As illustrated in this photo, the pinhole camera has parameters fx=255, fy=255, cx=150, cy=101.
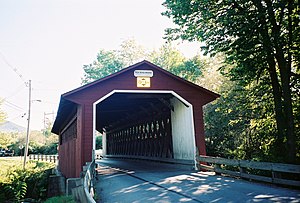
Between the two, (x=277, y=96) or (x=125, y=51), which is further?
(x=125, y=51)

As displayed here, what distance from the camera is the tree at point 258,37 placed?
24.5 ft

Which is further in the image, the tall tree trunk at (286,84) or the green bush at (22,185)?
the green bush at (22,185)

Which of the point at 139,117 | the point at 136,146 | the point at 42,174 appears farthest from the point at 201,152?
the point at 42,174

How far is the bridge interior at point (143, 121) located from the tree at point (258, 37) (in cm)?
296

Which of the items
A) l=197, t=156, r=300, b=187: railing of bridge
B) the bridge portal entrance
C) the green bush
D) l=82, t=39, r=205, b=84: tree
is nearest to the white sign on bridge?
the bridge portal entrance

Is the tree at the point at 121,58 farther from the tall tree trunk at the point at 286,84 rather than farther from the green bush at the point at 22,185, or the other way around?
the tall tree trunk at the point at 286,84

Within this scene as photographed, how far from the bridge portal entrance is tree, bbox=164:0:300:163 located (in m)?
2.60

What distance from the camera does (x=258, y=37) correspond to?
7727 millimetres

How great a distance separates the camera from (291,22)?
310 inches

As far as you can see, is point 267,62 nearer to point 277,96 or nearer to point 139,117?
point 277,96

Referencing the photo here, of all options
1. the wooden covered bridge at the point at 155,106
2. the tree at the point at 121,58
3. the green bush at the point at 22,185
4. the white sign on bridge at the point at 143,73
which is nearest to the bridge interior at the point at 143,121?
the wooden covered bridge at the point at 155,106

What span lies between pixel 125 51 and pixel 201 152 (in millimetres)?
30442

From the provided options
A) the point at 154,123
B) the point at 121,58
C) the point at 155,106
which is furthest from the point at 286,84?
the point at 121,58

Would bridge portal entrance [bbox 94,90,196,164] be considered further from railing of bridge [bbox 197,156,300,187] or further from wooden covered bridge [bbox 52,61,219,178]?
railing of bridge [bbox 197,156,300,187]
